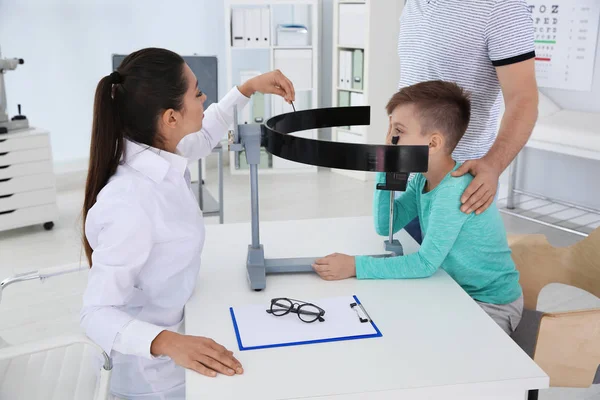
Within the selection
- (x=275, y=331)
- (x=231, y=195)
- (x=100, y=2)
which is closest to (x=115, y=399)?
(x=275, y=331)

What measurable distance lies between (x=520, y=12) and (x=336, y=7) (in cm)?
373

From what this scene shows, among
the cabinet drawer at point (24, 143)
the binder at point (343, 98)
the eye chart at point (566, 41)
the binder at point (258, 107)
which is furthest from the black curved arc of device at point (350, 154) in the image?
the binder at point (343, 98)

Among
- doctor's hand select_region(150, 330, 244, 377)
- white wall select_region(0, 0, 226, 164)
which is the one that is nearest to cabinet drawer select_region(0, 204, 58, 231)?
white wall select_region(0, 0, 226, 164)

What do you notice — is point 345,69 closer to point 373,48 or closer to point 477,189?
point 373,48

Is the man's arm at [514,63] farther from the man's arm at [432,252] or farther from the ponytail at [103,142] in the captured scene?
the ponytail at [103,142]

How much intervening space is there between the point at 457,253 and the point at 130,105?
33.9 inches

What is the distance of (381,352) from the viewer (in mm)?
1255

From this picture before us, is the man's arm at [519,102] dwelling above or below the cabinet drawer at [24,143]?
above

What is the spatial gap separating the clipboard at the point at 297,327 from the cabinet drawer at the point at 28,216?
293 centimetres

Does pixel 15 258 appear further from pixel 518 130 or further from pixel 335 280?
pixel 518 130

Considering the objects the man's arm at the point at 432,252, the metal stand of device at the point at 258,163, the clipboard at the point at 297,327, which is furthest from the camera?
the man's arm at the point at 432,252

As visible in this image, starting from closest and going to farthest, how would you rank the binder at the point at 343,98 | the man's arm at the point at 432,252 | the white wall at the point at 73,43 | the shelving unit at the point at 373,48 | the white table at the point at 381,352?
the white table at the point at 381,352, the man's arm at the point at 432,252, the white wall at the point at 73,43, the shelving unit at the point at 373,48, the binder at the point at 343,98

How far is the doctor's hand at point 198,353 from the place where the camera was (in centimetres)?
119

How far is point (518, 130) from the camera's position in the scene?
1.81 m
